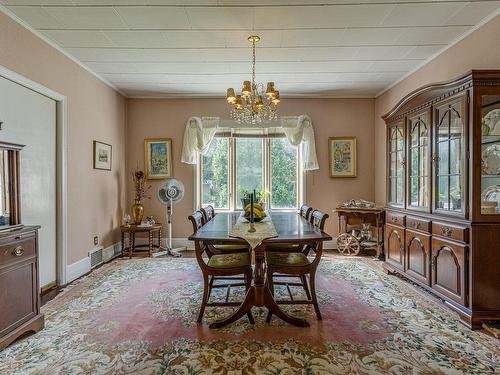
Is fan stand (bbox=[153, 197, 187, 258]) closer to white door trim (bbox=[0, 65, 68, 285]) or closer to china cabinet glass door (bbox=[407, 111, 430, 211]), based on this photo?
white door trim (bbox=[0, 65, 68, 285])

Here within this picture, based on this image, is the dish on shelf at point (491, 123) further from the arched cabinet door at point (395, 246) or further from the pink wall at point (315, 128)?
the pink wall at point (315, 128)

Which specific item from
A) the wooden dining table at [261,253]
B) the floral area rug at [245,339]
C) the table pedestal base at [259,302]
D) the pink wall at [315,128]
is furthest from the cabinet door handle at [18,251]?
the pink wall at [315,128]

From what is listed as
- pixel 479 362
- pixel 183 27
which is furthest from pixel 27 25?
pixel 479 362

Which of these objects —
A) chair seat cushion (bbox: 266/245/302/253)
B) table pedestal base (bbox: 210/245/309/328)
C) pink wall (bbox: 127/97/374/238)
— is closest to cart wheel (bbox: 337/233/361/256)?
pink wall (bbox: 127/97/374/238)

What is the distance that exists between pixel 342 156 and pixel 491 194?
9.34 feet

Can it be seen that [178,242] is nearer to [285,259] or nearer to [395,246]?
[285,259]

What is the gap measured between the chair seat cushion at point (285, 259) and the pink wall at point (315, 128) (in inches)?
103

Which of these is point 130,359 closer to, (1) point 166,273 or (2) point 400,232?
(1) point 166,273

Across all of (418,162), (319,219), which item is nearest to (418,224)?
(418,162)

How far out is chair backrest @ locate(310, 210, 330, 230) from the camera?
8.79 ft

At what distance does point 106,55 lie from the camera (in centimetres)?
354

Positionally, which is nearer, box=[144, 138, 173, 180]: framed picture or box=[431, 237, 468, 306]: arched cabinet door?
box=[431, 237, 468, 306]: arched cabinet door

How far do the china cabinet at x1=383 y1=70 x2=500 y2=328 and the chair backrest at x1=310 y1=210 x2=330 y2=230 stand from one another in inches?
41.5

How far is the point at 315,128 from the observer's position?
203 inches
